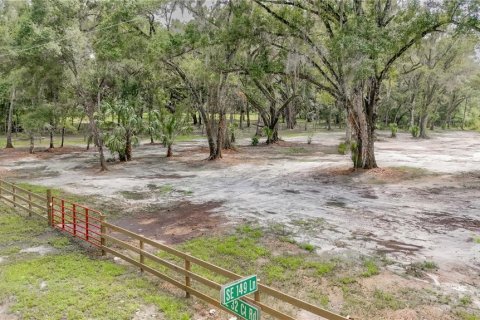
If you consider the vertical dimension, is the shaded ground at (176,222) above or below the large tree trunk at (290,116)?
below

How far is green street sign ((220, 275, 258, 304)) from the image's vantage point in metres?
4.05

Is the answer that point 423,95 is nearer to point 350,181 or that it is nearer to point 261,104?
point 261,104

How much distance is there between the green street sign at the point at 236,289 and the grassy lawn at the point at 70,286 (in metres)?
3.02

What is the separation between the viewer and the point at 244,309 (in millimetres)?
4215

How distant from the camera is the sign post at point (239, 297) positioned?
4.07 meters

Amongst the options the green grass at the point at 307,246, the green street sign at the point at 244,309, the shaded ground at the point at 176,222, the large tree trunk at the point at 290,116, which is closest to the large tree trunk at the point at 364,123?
the shaded ground at the point at 176,222

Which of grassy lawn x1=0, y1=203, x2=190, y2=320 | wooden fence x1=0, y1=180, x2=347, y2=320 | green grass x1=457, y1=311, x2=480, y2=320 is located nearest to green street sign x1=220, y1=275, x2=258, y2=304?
wooden fence x1=0, y1=180, x2=347, y2=320

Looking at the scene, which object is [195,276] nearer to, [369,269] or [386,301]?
[386,301]

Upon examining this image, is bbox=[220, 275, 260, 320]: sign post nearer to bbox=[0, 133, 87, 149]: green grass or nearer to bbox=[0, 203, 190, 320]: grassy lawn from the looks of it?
bbox=[0, 203, 190, 320]: grassy lawn

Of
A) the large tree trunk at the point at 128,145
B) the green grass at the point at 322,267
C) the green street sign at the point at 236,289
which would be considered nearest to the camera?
the green street sign at the point at 236,289

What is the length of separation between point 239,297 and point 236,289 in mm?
97

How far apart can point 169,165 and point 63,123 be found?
1301cm

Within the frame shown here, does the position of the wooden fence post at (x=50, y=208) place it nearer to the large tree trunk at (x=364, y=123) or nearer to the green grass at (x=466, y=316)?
the green grass at (x=466, y=316)

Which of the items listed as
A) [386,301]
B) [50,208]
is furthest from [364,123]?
[50,208]
